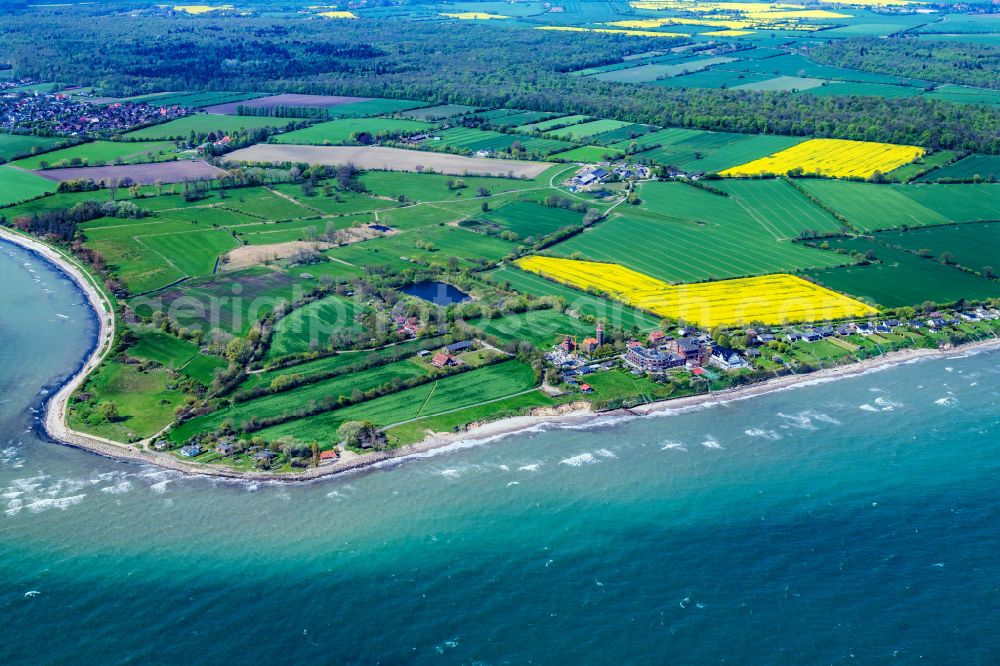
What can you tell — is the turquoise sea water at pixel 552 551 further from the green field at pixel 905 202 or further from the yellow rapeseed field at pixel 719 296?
the green field at pixel 905 202

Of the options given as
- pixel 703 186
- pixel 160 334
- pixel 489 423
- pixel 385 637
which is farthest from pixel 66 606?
pixel 703 186

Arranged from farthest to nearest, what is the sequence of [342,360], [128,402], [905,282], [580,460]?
[905,282]
[342,360]
[128,402]
[580,460]

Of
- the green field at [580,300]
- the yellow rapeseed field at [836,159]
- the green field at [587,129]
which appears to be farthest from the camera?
the green field at [587,129]

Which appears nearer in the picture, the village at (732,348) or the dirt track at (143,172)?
the village at (732,348)

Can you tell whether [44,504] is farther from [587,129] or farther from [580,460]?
[587,129]

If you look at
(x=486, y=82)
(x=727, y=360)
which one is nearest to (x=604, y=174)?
(x=727, y=360)

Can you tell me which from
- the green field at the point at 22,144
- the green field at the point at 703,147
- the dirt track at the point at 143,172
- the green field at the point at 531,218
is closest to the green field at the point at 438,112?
the green field at the point at 703,147

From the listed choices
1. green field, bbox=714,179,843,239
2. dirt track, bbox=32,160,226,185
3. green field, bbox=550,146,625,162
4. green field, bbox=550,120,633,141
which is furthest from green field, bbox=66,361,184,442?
green field, bbox=550,120,633,141

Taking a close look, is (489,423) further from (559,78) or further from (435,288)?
(559,78)
